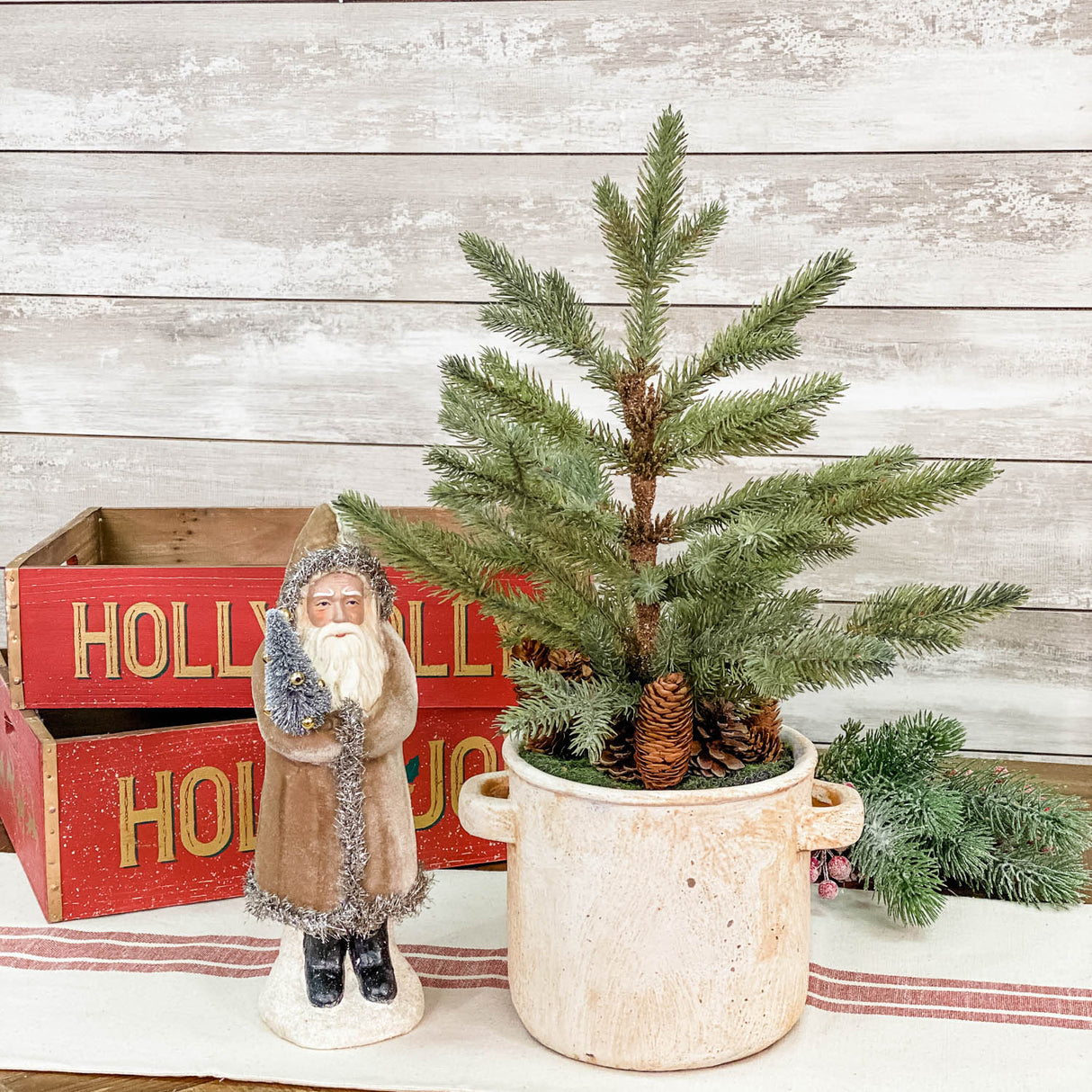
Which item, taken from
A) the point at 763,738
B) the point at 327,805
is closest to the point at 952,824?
the point at 763,738

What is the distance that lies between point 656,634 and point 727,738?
7 centimetres

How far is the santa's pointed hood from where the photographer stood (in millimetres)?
760

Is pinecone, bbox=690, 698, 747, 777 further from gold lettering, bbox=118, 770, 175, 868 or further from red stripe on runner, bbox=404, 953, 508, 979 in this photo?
gold lettering, bbox=118, 770, 175, 868

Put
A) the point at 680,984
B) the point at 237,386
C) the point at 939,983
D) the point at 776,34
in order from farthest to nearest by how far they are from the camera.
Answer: the point at 237,386, the point at 776,34, the point at 939,983, the point at 680,984

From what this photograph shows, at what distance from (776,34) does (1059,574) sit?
1.94ft

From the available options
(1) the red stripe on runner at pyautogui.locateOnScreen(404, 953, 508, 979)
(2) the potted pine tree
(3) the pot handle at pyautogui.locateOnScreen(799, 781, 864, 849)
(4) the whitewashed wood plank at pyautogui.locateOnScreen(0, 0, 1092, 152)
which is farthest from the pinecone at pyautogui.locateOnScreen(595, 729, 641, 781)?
(4) the whitewashed wood plank at pyautogui.locateOnScreen(0, 0, 1092, 152)

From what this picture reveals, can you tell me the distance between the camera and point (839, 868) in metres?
0.95

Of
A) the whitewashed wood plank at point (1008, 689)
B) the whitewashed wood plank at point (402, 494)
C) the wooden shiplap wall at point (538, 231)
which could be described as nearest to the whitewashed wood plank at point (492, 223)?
the wooden shiplap wall at point (538, 231)

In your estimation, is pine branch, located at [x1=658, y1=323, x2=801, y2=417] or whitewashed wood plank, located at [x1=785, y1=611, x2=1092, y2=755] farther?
whitewashed wood plank, located at [x1=785, y1=611, x2=1092, y2=755]

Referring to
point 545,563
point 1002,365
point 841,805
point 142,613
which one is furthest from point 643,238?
point 1002,365

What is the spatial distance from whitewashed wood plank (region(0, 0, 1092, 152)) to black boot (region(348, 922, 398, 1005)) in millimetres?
769

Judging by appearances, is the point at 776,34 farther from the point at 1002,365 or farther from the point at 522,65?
the point at 1002,365

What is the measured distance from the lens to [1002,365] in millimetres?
1192

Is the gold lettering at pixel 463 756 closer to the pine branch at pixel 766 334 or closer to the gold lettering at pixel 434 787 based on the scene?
the gold lettering at pixel 434 787
